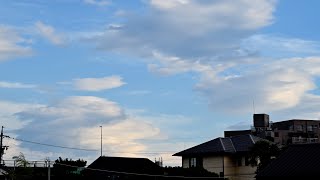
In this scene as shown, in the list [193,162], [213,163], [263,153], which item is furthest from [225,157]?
[263,153]

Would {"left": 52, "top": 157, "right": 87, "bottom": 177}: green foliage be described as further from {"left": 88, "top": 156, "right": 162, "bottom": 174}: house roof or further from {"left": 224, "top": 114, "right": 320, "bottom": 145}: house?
{"left": 224, "top": 114, "right": 320, "bottom": 145}: house

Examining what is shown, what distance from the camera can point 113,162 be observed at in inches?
3580

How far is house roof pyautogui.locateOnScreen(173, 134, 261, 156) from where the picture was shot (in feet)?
251

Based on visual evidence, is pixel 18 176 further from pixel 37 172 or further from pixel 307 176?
pixel 307 176

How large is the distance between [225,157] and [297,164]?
90.0 feet

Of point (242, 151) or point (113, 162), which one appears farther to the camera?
point (113, 162)

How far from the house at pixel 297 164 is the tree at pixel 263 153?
11349 millimetres

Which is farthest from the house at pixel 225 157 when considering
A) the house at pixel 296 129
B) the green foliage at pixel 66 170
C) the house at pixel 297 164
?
the house at pixel 296 129

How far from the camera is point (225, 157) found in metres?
76.8

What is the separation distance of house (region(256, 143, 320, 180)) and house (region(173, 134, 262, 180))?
22.9 m

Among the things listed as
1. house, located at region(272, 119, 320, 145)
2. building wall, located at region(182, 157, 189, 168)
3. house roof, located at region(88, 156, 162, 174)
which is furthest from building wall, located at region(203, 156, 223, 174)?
house, located at region(272, 119, 320, 145)

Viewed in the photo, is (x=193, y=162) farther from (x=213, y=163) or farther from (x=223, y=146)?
(x=223, y=146)

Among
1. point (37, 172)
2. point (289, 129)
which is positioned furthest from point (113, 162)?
point (289, 129)

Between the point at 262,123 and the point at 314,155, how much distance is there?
5848cm
